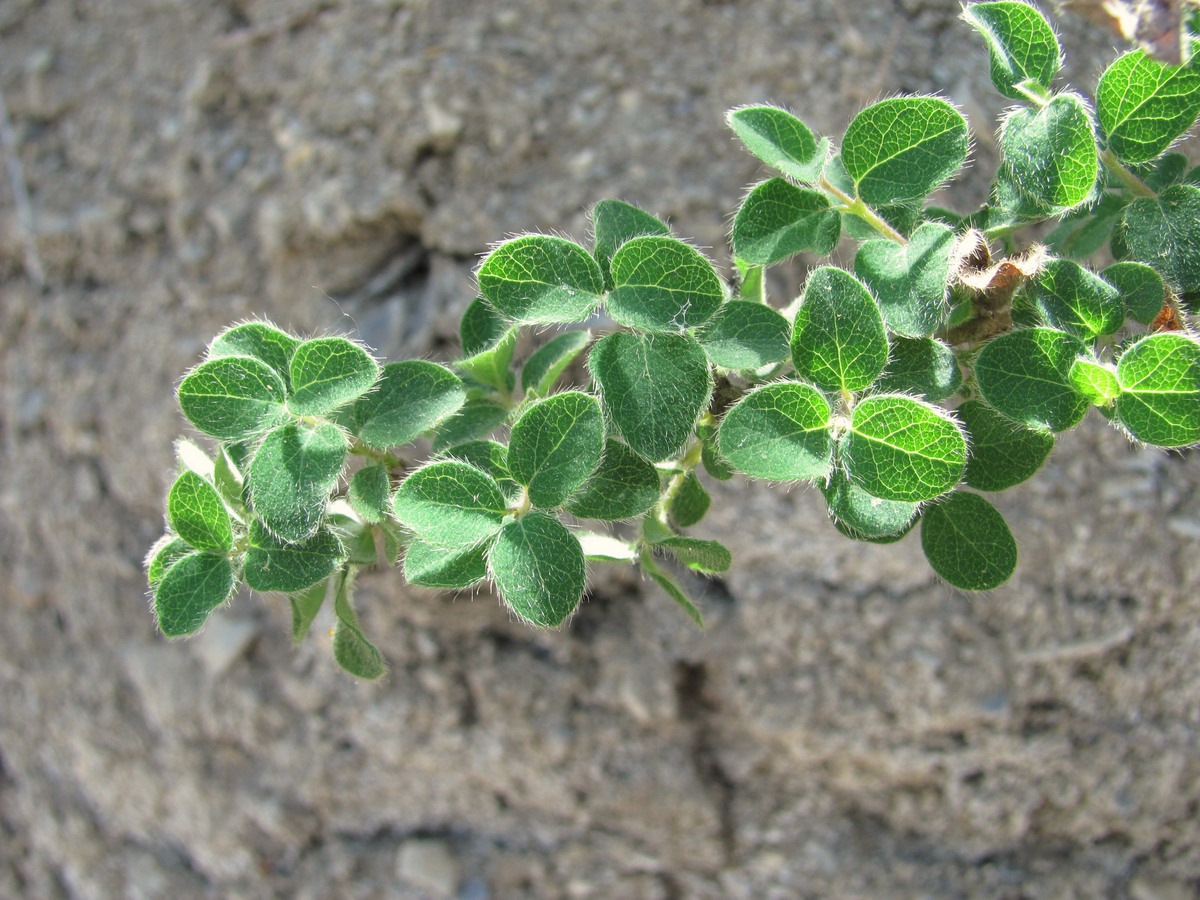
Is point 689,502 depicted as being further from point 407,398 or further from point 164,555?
point 164,555

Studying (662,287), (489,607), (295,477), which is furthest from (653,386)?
(489,607)

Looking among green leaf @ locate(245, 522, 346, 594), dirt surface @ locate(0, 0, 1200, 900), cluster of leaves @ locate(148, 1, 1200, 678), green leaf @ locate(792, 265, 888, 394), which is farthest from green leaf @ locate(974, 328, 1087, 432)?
dirt surface @ locate(0, 0, 1200, 900)

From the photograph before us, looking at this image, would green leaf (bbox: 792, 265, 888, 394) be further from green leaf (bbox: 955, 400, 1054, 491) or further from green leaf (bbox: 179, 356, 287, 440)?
green leaf (bbox: 179, 356, 287, 440)

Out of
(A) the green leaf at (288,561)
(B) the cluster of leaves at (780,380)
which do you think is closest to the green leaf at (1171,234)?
(B) the cluster of leaves at (780,380)

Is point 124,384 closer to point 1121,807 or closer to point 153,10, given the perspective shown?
point 153,10

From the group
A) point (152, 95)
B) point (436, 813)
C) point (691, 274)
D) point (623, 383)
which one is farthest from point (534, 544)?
point (152, 95)

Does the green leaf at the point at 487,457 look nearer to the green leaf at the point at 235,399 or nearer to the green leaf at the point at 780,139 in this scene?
the green leaf at the point at 235,399
